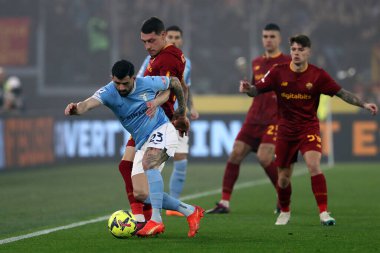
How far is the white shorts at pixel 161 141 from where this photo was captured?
33.2 feet

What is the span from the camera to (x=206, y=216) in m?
12.7

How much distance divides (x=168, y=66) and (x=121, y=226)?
1734mm

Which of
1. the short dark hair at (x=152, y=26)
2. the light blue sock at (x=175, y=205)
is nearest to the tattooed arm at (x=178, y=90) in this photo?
the short dark hair at (x=152, y=26)

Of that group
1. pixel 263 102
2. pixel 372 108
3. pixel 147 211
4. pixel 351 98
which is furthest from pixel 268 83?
pixel 263 102

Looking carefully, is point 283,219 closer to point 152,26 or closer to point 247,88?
point 247,88

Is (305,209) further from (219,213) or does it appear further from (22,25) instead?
(22,25)

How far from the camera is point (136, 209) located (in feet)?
34.6

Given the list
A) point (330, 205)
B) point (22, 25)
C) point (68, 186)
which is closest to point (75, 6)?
point (22, 25)

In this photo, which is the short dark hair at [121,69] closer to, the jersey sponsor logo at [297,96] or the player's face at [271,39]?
the jersey sponsor logo at [297,96]

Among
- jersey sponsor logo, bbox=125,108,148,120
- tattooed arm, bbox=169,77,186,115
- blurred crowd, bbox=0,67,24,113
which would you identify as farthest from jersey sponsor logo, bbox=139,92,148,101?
blurred crowd, bbox=0,67,24,113

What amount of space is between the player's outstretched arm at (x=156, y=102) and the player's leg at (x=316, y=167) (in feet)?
6.59

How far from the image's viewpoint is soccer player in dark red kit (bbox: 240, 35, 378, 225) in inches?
449

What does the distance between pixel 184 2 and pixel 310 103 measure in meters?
20.8

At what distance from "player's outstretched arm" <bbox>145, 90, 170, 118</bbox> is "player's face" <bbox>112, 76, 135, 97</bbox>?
0.30m
